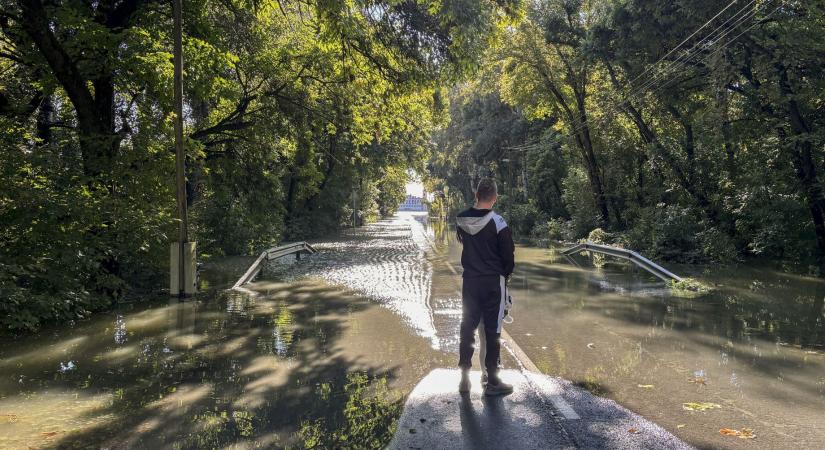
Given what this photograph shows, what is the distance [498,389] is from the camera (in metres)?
5.55

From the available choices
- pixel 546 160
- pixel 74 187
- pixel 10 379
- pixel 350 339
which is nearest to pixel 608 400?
pixel 350 339

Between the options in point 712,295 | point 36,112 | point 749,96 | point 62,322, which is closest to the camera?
point 62,322

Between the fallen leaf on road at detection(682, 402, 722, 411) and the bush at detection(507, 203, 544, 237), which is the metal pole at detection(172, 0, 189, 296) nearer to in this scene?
the fallen leaf on road at detection(682, 402, 722, 411)

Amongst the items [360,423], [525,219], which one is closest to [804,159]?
[360,423]

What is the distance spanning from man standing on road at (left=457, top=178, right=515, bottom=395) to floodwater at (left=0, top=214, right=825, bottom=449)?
0.81 metres

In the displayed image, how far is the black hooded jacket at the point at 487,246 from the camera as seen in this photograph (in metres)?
5.62

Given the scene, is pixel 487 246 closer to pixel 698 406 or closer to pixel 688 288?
pixel 698 406

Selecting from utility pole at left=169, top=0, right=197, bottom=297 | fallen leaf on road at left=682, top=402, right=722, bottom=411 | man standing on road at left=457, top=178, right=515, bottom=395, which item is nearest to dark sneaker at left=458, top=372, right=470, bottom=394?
man standing on road at left=457, top=178, right=515, bottom=395

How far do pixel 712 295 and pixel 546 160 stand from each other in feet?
102

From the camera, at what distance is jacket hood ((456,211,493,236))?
18.6ft

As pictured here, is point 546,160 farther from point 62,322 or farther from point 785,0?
point 62,322

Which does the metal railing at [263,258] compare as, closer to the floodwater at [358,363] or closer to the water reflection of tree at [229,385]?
the floodwater at [358,363]

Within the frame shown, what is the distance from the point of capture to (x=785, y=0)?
15078mm

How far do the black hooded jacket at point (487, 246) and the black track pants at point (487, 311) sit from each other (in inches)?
3.3
